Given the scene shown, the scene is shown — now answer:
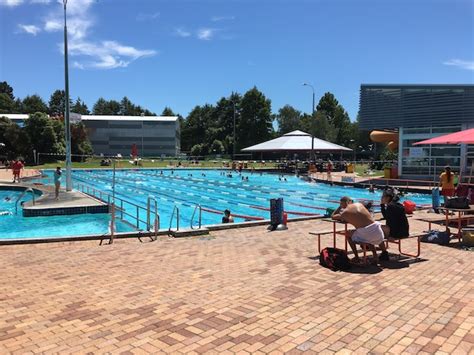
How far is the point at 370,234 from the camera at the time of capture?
6.37m

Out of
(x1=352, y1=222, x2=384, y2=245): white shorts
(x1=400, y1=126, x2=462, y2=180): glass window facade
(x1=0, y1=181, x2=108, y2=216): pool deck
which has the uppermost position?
(x1=400, y1=126, x2=462, y2=180): glass window facade

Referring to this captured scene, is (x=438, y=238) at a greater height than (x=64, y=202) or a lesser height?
greater

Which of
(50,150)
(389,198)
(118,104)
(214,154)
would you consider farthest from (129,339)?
(118,104)

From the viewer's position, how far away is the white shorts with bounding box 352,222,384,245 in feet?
20.9

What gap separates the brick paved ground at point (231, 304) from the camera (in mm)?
3930

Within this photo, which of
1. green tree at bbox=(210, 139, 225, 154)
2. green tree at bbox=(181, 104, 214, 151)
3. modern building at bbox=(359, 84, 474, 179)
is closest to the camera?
modern building at bbox=(359, 84, 474, 179)

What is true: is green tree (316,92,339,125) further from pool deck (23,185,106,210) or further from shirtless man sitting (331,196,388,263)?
shirtless man sitting (331,196,388,263)

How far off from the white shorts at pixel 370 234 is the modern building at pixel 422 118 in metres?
21.1

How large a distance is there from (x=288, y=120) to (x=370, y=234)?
292 ft

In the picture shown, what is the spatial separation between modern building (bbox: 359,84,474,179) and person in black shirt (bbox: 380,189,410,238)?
20.4 m

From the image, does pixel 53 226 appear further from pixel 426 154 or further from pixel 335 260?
pixel 426 154

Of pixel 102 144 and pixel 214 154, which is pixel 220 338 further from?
pixel 102 144

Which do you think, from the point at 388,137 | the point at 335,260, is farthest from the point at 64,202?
the point at 388,137

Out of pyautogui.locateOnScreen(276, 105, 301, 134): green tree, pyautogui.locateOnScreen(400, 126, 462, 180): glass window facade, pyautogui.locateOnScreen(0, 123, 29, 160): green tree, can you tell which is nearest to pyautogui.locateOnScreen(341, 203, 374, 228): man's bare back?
pyautogui.locateOnScreen(400, 126, 462, 180): glass window facade
